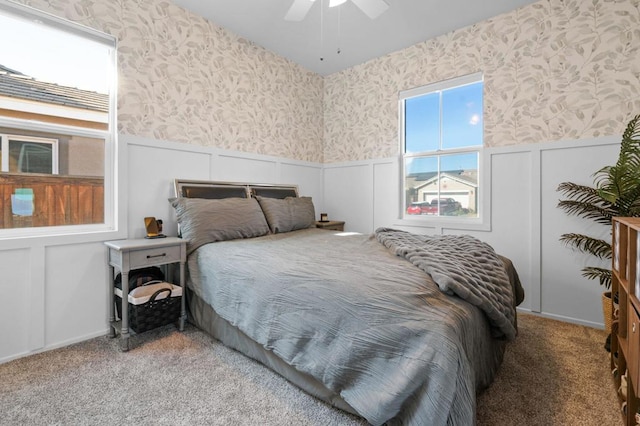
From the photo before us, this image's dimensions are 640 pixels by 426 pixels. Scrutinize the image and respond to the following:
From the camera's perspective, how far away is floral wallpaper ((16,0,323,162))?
2.53 metres

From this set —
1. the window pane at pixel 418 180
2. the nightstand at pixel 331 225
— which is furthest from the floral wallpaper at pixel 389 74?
the nightstand at pixel 331 225

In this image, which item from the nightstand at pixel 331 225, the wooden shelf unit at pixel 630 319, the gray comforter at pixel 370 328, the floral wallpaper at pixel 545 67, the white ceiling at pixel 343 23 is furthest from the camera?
the nightstand at pixel 331 225

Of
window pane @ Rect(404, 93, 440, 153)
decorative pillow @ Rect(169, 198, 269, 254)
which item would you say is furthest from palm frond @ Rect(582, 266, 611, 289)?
decorative pillow @ Rect(169, 198, 269, 254)

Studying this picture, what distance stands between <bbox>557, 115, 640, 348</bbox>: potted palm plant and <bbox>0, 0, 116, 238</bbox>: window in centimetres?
379

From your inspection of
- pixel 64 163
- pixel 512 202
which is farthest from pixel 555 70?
pixel 64 163

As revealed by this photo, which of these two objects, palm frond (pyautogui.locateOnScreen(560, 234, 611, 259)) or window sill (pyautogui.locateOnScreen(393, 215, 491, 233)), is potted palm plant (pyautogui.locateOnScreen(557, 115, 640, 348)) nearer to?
palm frond (pyautogui.locateOnScreen(560, 234, 611, 259))

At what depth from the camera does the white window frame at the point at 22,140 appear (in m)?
2.08

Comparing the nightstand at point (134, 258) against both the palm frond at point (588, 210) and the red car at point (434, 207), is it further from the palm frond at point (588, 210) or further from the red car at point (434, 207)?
the palm frond at point (588, 210)

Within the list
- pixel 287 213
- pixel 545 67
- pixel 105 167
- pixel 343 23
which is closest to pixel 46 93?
pixel 105 167

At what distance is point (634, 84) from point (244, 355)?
355cm

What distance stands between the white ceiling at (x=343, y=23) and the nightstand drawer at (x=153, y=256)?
223 centimetres

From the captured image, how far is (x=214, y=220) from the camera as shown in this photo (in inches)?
101

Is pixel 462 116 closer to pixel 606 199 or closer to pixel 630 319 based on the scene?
pixel 606 199

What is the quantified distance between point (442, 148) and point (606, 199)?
1.59 metres
